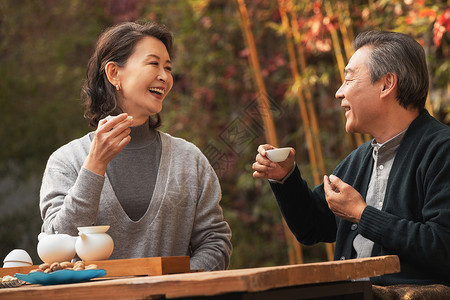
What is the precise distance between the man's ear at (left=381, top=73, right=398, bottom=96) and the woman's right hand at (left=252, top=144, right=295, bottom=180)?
0.36 metres

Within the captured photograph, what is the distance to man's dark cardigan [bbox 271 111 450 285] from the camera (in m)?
1.77

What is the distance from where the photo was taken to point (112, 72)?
2.35 metres

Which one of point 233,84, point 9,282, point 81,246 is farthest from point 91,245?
point 233,84

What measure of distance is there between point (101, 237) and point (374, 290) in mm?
780

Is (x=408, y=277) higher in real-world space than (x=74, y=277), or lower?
lower

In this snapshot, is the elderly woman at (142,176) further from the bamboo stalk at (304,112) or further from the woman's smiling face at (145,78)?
the bamboo stalk at (304,112)

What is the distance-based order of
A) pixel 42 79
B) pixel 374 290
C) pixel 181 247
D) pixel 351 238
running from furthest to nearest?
1. pixel 42 79
2. pixel 181 247
3. pixel 351 238
4. pixel 374 290

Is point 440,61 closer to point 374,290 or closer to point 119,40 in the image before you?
point 119,40

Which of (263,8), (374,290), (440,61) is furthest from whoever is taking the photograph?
(263,8)

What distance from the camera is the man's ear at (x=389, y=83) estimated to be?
206 centimetres

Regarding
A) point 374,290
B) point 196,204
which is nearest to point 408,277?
point 374,290

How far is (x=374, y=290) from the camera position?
1.66m

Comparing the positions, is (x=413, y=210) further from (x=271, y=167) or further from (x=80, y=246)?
(x=80, y=246)

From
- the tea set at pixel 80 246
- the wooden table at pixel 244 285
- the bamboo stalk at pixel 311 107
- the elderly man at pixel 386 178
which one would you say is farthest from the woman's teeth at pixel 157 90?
the bamboo stalk at pixel 311 107
